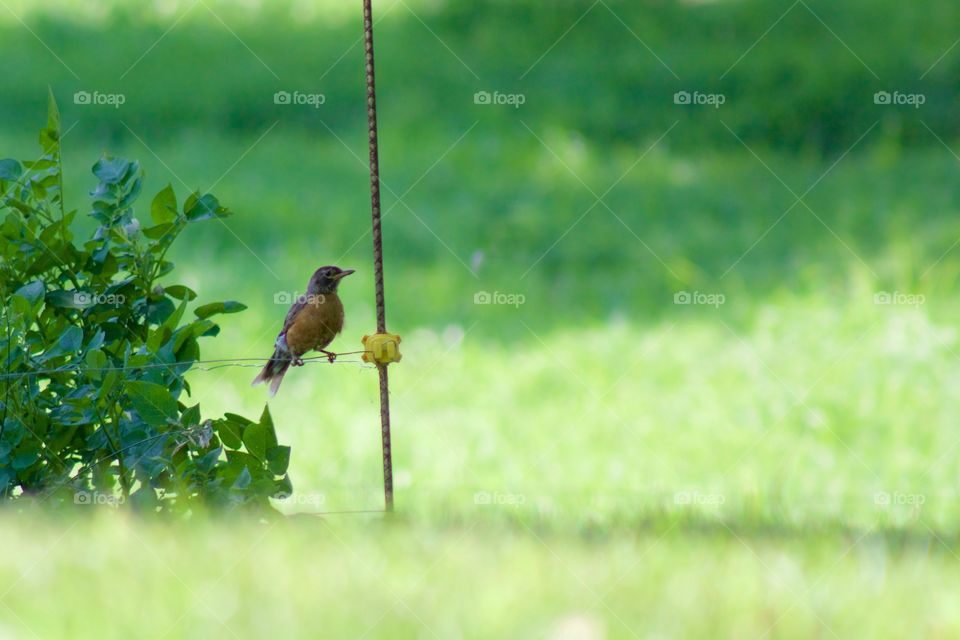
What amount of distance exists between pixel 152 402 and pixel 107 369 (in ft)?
0.36

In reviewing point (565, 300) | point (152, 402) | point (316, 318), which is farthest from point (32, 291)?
point (565, 300)

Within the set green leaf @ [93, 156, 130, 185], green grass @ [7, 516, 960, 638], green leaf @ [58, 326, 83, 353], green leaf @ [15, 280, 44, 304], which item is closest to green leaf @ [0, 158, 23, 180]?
green leaf @ [93, 156, 130, 185]

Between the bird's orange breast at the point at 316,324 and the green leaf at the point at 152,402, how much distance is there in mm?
622

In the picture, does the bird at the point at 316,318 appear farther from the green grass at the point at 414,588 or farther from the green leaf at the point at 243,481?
the green grass at the point at 414,588

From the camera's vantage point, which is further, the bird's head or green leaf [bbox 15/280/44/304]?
the bird's head

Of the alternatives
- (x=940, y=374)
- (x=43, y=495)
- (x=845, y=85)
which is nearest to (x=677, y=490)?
(x=940, y=374)

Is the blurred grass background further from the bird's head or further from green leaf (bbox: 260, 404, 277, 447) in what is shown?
the bird's head

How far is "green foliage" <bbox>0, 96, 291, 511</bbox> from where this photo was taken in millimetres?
2371

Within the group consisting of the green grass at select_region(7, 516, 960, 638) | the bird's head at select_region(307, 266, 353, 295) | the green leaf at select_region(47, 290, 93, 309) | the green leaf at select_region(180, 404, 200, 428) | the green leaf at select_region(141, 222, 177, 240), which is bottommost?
the green grass at select_region(7, 516, 960, 638)

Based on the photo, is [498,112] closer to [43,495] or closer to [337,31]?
[337,31]

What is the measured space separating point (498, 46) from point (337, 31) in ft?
3.57

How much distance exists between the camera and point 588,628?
160 centimetres

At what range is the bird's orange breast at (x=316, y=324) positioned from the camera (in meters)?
2.96

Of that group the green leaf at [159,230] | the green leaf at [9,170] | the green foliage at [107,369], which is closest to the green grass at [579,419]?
the green foliage at [107,369]
